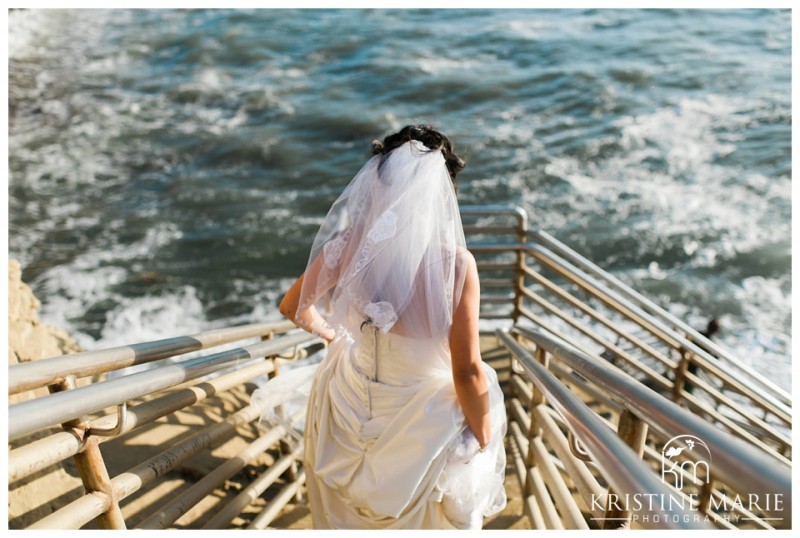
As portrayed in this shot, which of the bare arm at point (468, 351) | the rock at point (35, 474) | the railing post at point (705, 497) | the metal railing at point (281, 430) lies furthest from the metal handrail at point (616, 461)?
the rock at point (35, 474)

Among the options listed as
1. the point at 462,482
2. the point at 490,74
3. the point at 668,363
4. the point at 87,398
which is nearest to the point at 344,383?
the point at 462,482

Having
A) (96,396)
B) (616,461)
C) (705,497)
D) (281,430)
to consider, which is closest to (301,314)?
(281,430)

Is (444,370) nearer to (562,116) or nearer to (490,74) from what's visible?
(562,116)

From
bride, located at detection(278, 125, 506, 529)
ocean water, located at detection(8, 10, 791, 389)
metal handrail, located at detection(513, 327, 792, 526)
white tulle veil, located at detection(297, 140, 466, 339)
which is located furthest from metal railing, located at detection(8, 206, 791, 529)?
ocean water, located at detection(8, 10, 791, 389)

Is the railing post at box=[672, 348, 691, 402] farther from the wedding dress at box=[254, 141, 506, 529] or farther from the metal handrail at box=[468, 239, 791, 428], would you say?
the wedding dress at box=[254, 141, 506, 529]

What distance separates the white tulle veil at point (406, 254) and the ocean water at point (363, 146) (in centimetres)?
582

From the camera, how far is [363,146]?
1221cm

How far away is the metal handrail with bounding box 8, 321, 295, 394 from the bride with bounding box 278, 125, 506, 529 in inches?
19.7

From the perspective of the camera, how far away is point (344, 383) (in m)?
2.31

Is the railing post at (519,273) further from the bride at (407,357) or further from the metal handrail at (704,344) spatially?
the bride at (407,357)

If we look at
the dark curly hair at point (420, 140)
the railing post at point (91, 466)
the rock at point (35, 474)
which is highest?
the dark curly hair at point (420, 140)

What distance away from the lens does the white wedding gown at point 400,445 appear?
213 centimetres

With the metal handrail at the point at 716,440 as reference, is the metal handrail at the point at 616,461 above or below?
below

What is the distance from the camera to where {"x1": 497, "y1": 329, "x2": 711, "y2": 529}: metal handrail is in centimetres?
106
